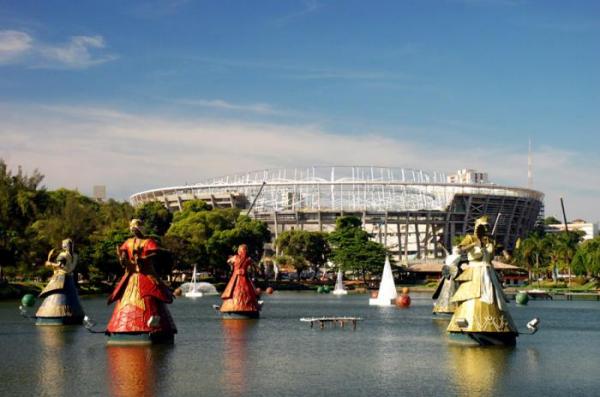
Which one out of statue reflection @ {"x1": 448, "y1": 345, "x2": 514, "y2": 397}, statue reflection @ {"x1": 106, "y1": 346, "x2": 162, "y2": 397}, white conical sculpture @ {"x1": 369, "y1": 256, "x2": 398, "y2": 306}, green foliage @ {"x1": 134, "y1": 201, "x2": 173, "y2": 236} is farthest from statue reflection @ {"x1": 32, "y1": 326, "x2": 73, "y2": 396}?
green foliage @ {"x1": 134, "y1": 201, "x2": 173, "y2": 236}

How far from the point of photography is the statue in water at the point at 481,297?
115 ft

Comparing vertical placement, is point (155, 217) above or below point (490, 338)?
above

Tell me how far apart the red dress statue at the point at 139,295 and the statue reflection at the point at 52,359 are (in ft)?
8.68

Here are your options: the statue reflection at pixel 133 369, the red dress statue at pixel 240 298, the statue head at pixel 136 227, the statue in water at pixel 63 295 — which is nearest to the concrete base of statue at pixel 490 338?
the statue reflection at pixel 133 369

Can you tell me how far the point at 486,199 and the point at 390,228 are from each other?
29.7 meters

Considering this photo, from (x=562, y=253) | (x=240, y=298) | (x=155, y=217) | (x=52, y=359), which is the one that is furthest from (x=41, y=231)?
(x=52, y=359)

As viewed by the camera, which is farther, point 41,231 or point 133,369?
point 41,231

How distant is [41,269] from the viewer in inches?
3738

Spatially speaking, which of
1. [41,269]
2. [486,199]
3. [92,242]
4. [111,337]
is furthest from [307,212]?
[111,337]

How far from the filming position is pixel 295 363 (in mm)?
33469

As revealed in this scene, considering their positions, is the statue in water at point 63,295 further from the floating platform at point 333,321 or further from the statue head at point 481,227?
the statue head at point 481,227

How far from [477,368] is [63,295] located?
23029 mm

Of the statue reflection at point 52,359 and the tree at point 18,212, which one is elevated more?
the tree at point 18,212

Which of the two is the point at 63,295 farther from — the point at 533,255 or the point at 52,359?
the point at 533,255
